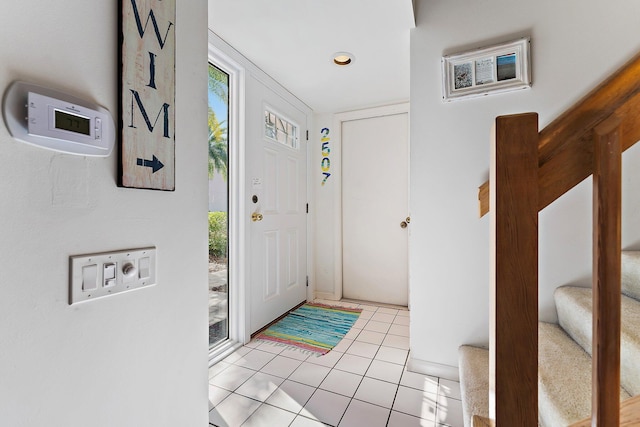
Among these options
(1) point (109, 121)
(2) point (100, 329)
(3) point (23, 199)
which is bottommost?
(2) point (100, 329)

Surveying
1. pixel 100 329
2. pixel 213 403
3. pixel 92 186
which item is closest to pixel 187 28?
pixel 92 186

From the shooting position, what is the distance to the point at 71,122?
59 centimetres

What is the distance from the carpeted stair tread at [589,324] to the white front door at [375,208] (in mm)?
1615

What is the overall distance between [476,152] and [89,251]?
1.82 metres

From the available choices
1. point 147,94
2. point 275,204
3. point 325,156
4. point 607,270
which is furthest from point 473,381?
point 325,156

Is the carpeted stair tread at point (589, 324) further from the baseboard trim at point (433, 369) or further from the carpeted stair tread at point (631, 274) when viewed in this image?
the baseboard trim at point (433, 369)

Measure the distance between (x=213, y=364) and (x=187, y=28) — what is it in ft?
6.26

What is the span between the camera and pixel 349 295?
10.7 feet

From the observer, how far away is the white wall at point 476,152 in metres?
1.48

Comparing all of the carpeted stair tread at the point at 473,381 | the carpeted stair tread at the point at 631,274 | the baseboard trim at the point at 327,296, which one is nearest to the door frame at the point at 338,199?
the baseboard trim at the point at 327,296

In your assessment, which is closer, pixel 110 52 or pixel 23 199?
pixel 23 199

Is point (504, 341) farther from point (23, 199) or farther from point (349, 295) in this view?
point (349, 295)

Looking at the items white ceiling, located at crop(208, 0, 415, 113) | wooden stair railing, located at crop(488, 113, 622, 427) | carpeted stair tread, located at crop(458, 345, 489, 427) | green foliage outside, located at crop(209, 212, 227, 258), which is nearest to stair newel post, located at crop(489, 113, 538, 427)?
wooden stair railing, located at crop(488, 113, 622, 427)

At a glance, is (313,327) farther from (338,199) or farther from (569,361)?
(569,361)
